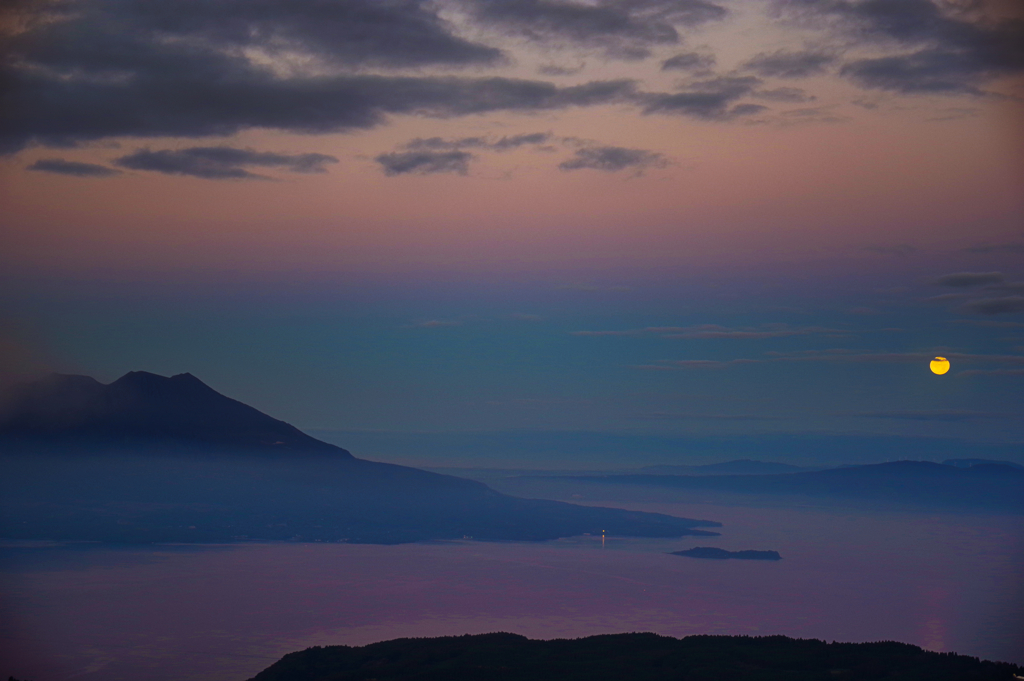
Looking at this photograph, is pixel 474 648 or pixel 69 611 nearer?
pixel 474 648

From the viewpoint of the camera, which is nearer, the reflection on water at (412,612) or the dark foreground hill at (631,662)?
the dark foreground hill at (631,662)

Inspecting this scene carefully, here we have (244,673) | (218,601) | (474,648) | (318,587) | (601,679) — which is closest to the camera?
(601,679)

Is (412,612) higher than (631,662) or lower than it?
lower

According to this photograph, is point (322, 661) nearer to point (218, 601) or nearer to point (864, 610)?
point (218, 601)

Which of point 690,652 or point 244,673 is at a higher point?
point 690,652

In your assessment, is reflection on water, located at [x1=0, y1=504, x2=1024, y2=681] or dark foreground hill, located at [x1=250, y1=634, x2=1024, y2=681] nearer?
dark foreground hill, located at [x1=250, y1=634, x2=1024, y2=681]

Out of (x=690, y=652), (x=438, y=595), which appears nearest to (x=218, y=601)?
(x=438, y=595)

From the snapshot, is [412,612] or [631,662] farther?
[412,612]

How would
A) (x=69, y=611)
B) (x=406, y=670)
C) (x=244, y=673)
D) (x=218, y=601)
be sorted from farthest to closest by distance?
(x=218, y=601) < (x=69, y=611) < (x=244, y=673) < (x=406, y=670)
